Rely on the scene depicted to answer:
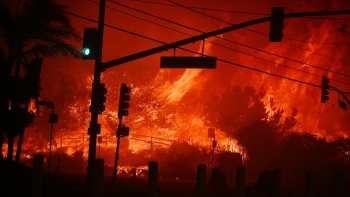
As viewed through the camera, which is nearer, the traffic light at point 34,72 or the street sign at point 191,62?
the street sign at point 191,62

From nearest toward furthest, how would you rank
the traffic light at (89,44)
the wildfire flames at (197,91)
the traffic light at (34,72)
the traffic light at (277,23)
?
the traffic light at (277,23) < the traffic light at (89,44) < the traffic light at (34,72) < the wildfire flames at (197,91)

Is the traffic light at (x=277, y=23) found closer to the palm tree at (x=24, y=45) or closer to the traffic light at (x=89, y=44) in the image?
the traffic light at (x=89, y=44)

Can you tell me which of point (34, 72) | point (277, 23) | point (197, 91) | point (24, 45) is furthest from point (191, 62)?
point (197, 91)

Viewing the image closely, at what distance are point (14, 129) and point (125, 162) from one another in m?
41.0

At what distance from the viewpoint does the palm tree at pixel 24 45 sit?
2520 centimetres

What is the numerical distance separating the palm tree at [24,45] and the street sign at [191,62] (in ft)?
20.7

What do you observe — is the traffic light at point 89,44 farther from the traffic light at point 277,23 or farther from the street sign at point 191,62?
the traffic light at point 277,23

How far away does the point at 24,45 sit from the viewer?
30375 millimetres

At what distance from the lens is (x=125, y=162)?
66.0 meters

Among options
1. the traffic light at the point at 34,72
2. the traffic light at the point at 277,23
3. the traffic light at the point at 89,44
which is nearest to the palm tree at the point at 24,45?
the traffic light at the point at 34,72

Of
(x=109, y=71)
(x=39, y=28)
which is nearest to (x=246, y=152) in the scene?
(x=109, y=71)

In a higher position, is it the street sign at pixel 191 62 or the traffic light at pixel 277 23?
the traffic light at pixel 277 23

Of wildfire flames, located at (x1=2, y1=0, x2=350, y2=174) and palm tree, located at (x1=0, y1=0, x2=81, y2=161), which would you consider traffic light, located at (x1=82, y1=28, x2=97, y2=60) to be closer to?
palm tree, located at (x1=0, y1=0, x2=81, y2=161)

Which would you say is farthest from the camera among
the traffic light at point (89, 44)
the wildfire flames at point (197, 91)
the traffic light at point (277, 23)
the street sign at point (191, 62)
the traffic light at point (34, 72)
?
the wildfire flames at point (197, 91)
